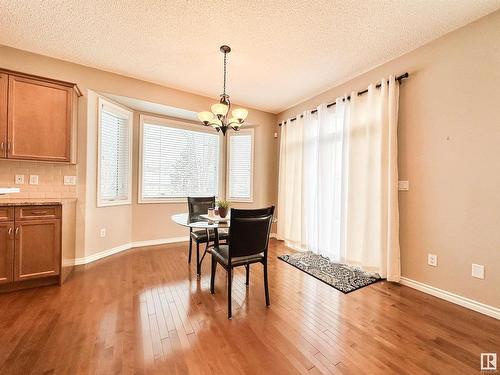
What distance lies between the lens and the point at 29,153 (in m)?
2.43

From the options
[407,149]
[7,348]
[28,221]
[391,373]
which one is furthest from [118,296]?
[407,149]

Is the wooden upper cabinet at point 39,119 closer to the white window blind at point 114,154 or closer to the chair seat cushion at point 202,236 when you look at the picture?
the white window blind at point 114,154

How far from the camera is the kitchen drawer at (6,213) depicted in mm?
2107

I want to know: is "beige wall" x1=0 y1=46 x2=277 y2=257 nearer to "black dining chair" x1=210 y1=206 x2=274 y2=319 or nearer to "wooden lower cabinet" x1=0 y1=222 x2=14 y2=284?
"wooden lower cabinet" x1=0 y1=222 x2=14 y2=284

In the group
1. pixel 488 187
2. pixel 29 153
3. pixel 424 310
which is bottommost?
pixel 424 310

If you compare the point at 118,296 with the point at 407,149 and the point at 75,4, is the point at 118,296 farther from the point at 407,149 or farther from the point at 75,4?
the point at 407,149

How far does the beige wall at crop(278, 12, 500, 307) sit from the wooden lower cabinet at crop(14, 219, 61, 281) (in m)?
4.01

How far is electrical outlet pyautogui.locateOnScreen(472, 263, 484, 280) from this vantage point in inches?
78.0

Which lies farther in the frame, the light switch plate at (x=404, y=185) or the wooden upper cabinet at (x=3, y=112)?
the light switch plate at (x=404, y=185)

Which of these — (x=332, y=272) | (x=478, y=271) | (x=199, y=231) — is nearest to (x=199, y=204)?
(x=199, y=231)

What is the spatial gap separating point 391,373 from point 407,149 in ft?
7.44

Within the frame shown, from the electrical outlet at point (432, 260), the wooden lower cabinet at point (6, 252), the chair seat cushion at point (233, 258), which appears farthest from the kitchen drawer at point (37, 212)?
the electrical outlet at point (432, 260)

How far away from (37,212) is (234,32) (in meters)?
2.86

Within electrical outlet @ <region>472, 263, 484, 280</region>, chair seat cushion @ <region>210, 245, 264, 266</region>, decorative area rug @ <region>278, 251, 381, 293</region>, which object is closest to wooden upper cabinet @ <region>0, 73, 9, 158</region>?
chair seat cushion @ <region>210, 245, 264, 266</region>
